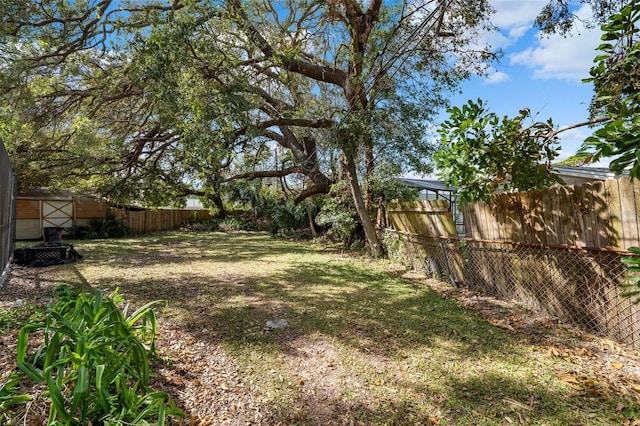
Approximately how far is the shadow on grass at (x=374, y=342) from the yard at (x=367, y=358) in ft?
0.05

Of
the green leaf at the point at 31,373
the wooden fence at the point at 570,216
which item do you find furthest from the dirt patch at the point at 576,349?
the green leaf at the point at 31,373

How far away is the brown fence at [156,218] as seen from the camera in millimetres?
17047

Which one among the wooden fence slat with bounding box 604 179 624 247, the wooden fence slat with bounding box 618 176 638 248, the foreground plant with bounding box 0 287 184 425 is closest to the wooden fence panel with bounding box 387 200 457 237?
the wooden fence slat with bounding box 604 179 624 247

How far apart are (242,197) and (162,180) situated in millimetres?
→ 10330

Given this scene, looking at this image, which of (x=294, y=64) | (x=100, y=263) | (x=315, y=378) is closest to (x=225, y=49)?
(x=294, y=64)

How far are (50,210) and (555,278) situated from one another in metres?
17.5

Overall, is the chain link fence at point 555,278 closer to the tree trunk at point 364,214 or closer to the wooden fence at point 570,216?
the wooden fence at point 570,216

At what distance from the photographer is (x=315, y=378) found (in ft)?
9.05

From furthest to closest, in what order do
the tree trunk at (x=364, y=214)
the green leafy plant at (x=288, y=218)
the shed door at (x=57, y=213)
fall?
1. the green leafy plant at (x=288, y=218)
2. the shed door at (x=57, y=213)
3. the tree trunk at (x=364, y=214)

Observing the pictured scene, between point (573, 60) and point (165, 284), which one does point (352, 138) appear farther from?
point (165, 284)

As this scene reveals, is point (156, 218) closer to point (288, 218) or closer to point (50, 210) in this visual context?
point (50, 210)

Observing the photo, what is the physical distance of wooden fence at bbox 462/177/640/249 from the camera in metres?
3.04

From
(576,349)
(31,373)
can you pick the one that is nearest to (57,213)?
(31,373)

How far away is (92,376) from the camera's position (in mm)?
2051
